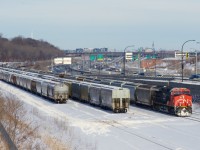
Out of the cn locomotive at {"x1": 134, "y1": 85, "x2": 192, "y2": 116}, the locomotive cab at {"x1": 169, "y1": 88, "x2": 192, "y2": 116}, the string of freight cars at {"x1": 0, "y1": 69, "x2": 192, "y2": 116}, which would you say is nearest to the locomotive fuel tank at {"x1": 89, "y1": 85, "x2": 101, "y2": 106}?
the string of freight cars at {"x1": 0, "y1": 69, "x2": 192, "y2": 116}

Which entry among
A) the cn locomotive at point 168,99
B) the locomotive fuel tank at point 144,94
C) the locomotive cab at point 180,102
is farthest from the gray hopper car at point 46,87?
the locomotive cab at point 180,102

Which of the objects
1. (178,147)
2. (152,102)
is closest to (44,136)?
(178,147)

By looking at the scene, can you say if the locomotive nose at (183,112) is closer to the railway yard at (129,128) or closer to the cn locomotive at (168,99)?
the cn locomotive at (168,99)

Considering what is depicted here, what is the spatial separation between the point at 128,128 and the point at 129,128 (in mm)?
81

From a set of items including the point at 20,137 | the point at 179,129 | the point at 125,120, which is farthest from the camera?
the point at 125,120

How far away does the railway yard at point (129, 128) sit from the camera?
25.8 m

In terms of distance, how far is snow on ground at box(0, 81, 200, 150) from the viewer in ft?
84.3

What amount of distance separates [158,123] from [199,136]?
6.79m

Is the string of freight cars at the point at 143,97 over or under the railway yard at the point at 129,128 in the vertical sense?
over

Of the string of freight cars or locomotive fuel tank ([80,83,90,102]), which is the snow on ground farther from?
locomotive fuel tank ([80,83,90,102])

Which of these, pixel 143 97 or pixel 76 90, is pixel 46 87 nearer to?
pixel 76 90

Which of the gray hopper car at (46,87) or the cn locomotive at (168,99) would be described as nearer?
the cn locomotive at (168,99)

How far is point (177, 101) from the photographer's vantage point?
39.4 meters

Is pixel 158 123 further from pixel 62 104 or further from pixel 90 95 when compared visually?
pixel 62 104
